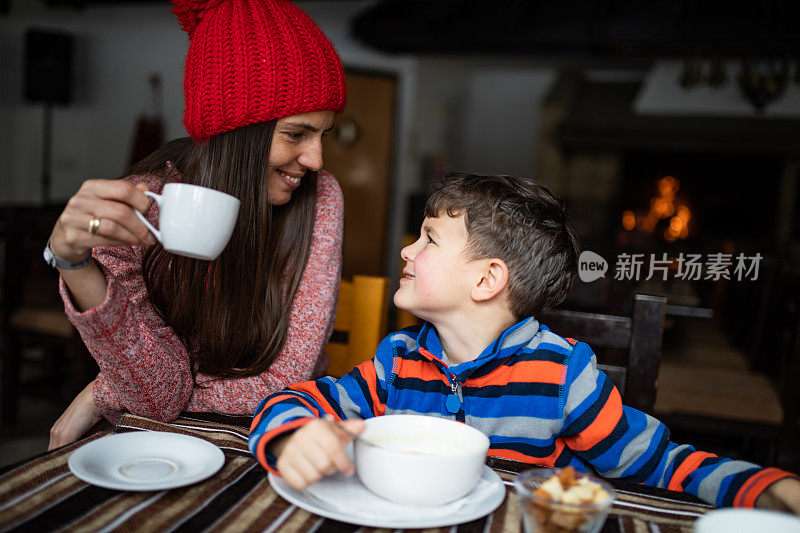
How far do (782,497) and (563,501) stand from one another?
262 millimetres

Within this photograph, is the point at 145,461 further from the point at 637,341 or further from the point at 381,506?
the point at 637,341

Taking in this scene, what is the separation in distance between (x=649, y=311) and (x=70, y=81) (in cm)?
499

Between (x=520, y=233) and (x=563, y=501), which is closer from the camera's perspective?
(x=563, y=501)

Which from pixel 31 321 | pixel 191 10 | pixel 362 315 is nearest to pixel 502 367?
pixel 362 315

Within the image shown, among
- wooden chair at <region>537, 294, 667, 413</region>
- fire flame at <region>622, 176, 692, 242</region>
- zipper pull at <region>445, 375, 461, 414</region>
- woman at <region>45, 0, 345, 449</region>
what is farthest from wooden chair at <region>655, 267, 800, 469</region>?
Result: fire flame at <region>622, 176, 692, 242</region>

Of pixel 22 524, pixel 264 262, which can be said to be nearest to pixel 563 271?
pixel 264 262

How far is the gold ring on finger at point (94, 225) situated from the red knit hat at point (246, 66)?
1.23ft

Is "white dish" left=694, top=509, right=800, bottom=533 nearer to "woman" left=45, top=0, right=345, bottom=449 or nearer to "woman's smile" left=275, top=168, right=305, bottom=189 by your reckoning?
"woman" left=45, top=0, right=345, bottom=449

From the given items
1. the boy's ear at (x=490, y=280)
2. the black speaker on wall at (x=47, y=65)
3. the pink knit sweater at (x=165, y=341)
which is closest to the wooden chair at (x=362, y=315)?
the pink knit sweater at (x=165, y=341)

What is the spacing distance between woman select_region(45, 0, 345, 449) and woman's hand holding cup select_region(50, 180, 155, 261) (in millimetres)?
247

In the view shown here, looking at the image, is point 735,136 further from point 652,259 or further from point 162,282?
point 162,282

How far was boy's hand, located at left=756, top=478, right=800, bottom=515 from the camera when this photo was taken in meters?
0.65

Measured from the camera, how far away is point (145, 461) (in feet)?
2.31

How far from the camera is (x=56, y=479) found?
0.64m
